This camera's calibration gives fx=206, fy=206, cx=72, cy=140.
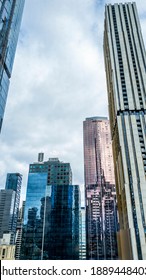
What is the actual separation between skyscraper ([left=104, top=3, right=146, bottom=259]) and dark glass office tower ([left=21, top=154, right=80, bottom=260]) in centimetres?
2787

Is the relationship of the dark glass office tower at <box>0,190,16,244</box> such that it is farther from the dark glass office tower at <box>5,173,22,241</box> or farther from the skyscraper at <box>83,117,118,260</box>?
the skyscraper at <box>83,117,118,260</box>

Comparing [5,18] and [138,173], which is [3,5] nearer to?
[5,18]

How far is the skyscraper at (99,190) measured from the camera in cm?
11006

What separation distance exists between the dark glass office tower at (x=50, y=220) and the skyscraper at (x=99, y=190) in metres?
41.2

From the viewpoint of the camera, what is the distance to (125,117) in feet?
159

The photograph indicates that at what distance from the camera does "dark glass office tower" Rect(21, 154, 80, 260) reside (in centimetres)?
6662

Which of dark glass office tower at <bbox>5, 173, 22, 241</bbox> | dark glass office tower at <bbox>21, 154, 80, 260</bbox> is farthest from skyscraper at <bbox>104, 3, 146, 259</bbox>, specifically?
dark glass office tower at <bbox>5, 173, 22, 241</bbox>

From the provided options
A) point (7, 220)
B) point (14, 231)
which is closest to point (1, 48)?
point (7, 220)

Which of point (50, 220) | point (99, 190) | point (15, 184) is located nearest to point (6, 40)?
point (50, 220)

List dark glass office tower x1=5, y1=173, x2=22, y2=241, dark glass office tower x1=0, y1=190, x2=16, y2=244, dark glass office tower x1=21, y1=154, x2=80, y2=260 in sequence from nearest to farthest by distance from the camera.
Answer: dark glass office tower x1=21, y1=154, x2=80, y2=260 < dark glass office tower x1=0, y1=190, x2=16, y2=244 < dark glass office tower x1=5, y1=173, x2=22, y2=241

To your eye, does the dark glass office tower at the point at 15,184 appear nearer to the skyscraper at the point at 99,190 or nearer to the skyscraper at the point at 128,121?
the skyscraper at the point at 99,190

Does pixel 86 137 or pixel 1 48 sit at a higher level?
pixel 86 137

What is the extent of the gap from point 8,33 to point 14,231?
15703 centimetres

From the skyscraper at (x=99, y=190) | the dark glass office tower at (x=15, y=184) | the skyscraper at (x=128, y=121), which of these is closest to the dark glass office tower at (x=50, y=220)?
the skyscraper at (x=128, y=121)
